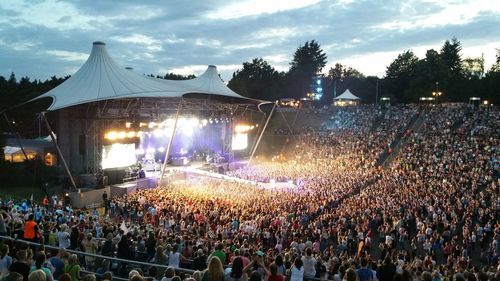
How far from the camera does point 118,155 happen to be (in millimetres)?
25797

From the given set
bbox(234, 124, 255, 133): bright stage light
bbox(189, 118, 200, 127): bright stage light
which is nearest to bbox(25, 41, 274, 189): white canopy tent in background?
bbox(189, 118, 200, 127): bright stage light

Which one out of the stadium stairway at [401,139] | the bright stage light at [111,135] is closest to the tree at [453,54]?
the stadium stairway at [401,139]

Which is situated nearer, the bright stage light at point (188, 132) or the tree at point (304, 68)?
the bright stage light at point (188, 132)

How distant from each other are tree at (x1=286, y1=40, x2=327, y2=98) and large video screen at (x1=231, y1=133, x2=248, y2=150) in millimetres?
30516

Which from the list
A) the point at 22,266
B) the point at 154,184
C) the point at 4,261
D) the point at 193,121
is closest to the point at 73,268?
the point at 22,266

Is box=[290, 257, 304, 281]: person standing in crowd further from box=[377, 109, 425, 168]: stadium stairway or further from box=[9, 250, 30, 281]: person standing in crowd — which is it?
box=[377, 109, 425, 168]: stadium stairway

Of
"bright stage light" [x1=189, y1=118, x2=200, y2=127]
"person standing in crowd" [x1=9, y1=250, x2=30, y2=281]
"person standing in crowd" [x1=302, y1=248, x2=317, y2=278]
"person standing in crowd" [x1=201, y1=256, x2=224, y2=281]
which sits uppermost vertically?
"bright stage light" [x1=189, y1=118, x2=200, y2=127]

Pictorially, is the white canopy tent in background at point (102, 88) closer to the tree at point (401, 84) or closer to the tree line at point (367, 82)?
the tree line at point (367, 82)

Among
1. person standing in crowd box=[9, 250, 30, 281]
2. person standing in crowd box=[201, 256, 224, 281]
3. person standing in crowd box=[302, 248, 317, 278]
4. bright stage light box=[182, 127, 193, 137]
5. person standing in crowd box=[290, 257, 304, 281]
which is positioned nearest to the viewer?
person standing in crowd box=[201, 256, 224, 281]

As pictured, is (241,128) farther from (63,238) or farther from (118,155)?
(63,238)

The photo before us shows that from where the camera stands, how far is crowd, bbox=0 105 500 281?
6.28m

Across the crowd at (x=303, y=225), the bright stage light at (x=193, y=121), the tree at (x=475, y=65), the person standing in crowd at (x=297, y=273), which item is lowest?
the crowd at (x=303, y=225)

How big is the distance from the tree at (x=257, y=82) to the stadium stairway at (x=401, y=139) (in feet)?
82.3

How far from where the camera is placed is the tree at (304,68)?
69562mm
